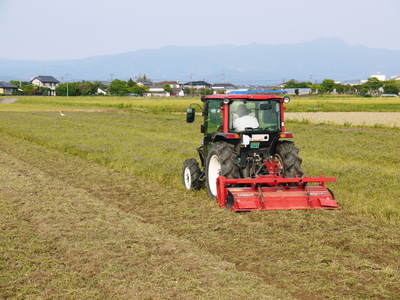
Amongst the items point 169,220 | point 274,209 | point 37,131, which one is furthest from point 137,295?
point 37,131

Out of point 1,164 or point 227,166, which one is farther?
point 1,164

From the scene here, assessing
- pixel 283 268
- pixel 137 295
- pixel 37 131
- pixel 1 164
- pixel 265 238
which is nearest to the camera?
pixel 137 295

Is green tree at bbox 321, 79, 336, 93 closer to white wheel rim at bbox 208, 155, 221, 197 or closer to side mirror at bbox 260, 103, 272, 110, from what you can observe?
side mirror at bbox 260, 103, 272, 110

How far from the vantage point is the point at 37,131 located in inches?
1019

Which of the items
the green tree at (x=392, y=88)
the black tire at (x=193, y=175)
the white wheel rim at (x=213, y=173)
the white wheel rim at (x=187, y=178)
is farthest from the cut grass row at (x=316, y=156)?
the green tree at (x=392, y=88)

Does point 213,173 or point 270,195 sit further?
point 213,173

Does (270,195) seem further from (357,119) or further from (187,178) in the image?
(357,119)

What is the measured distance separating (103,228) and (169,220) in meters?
1.18

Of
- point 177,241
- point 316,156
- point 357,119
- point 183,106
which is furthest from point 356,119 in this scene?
point 177,241

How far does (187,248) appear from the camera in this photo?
22.1ft

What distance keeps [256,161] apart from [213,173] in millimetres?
862

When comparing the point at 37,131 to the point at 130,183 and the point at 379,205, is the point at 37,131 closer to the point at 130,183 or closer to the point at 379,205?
the point at 130,183

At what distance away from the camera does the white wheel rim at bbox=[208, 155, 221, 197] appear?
9.68 m

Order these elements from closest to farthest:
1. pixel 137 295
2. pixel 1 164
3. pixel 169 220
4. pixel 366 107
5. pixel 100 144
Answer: pixel 137 295 → pixel 169 220 → pixel 1 164 → pixel 100 144 → pixel 366 107
